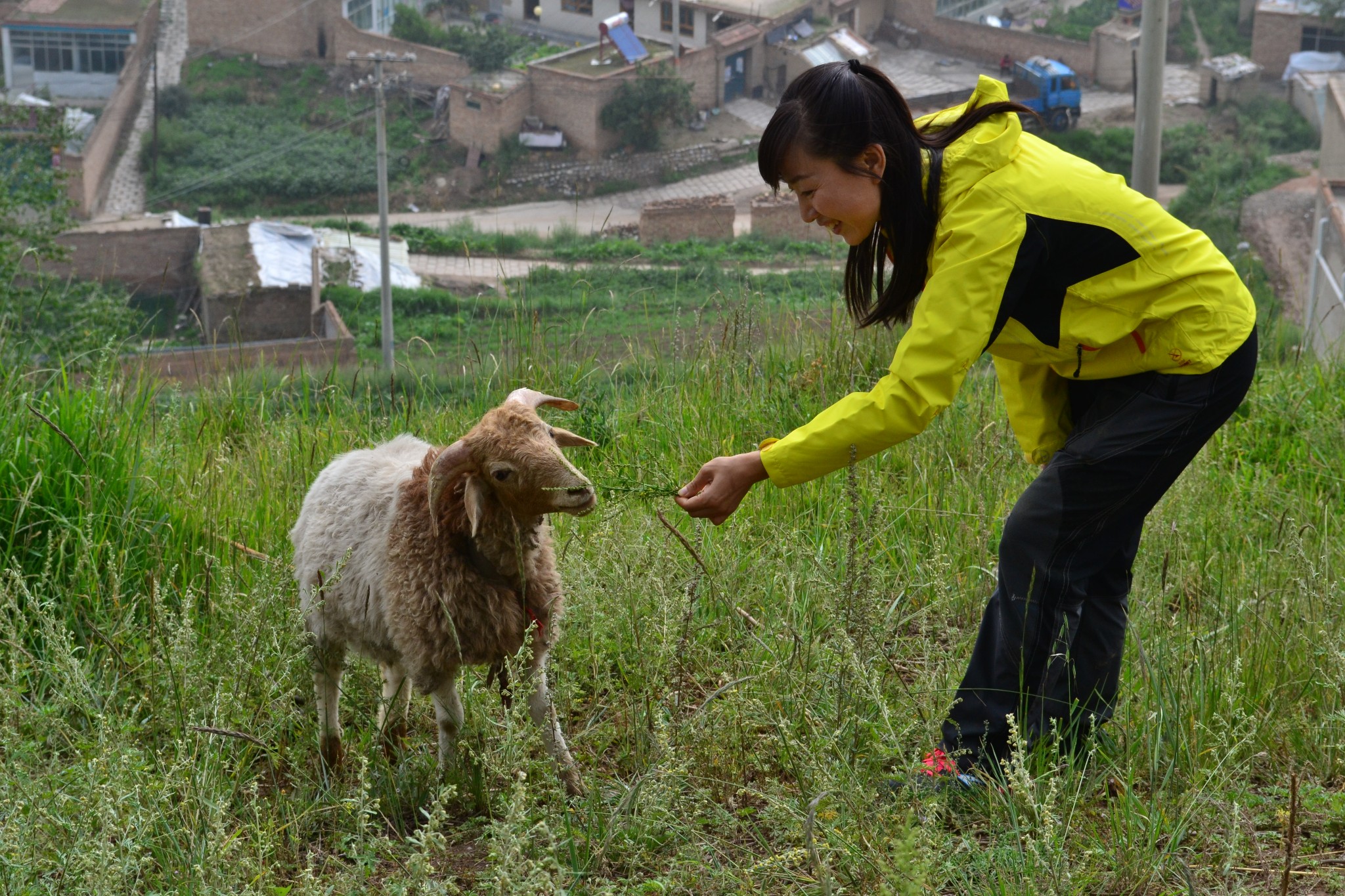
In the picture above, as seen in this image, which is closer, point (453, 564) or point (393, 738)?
point (453, 564)

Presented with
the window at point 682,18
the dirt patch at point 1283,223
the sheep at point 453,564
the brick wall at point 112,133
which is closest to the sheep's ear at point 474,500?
the sheep at point 453,564

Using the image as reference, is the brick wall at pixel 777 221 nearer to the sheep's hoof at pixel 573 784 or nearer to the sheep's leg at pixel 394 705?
the sheep's leg at pixel 394 705

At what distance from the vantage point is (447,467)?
308cm

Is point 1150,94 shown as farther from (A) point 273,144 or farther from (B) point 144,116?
(B) point 144,116

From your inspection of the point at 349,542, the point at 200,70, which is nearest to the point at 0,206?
the point at 349,542

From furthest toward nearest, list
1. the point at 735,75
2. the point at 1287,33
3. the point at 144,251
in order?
the point at 1287,33
the point at 735,75
the point at 144,251

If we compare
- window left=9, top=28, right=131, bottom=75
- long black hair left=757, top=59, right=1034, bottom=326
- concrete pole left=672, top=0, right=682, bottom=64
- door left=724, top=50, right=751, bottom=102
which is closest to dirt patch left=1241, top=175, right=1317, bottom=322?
door left=724, top=50, right=751, bottom=102

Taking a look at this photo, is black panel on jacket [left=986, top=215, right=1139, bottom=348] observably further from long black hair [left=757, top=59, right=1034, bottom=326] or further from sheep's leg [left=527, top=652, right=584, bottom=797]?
sheep's leg [left=527, top=652, right=584, bottom=797]

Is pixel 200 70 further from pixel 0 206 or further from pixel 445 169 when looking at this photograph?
pixel 0 206

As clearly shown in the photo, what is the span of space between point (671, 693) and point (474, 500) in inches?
29.9

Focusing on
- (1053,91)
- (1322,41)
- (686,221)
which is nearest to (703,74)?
(1053,91)

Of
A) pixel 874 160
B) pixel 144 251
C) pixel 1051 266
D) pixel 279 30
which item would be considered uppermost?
pixel 874 160

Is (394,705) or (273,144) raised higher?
(394,705)

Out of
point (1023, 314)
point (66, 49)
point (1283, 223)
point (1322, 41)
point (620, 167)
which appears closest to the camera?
point (1023, 314)
